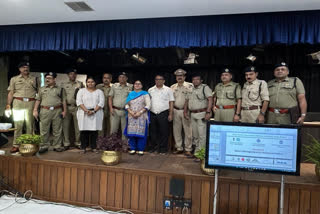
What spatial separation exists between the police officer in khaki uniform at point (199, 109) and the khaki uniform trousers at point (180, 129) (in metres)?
0.13

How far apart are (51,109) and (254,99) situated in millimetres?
2923

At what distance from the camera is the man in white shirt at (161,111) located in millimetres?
3338

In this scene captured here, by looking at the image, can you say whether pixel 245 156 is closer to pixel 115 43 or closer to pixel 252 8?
pixel 252 8

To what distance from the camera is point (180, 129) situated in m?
3.53

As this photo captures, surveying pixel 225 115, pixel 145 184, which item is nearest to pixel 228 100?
pixel 225 115

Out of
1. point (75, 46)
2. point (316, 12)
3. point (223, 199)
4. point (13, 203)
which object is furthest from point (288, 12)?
point (13, 203)

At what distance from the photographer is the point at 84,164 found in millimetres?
2490

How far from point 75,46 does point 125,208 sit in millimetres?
2490

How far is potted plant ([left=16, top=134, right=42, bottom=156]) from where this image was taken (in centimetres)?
275

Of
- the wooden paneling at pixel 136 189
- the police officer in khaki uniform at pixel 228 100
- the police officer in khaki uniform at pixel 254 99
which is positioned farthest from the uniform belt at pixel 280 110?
the wooden paneling at pixel 136 189

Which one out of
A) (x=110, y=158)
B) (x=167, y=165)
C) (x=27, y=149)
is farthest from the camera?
(x=27, y=149)

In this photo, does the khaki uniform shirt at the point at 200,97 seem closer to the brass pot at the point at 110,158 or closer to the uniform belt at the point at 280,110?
the uniform belt at the point at 280,110

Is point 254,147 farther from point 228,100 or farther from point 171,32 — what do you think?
point 171,32

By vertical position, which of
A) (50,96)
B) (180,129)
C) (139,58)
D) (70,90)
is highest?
(139,58)
